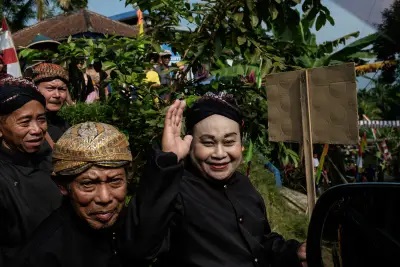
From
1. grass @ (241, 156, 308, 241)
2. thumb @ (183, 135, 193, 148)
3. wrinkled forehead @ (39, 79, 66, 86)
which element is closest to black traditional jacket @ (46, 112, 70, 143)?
wrinkled forehead @ (39, 79, 66, 86)

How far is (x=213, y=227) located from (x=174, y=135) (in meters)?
0.48

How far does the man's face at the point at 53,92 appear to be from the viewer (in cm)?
379

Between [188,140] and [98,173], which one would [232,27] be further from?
[98,173]

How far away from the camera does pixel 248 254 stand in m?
2.39

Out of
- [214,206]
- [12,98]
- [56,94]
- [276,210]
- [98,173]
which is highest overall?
[56,94]

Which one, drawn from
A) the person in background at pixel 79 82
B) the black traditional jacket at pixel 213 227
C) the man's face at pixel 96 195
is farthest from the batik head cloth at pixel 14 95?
the person in background at pixel 79 82

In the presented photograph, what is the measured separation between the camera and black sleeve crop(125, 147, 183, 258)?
195 centimetres

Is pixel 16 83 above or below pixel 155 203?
above

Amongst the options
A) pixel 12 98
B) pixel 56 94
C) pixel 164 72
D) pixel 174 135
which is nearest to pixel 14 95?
pixel 12 98

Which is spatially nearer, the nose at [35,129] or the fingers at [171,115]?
the fingers at [171,115]

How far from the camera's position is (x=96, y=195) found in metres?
2.00

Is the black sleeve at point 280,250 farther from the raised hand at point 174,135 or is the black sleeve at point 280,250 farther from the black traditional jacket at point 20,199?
the black traditional jacket at point 20,199

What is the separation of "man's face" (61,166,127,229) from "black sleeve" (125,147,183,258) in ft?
0.38

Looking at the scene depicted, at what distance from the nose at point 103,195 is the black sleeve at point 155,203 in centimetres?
11
